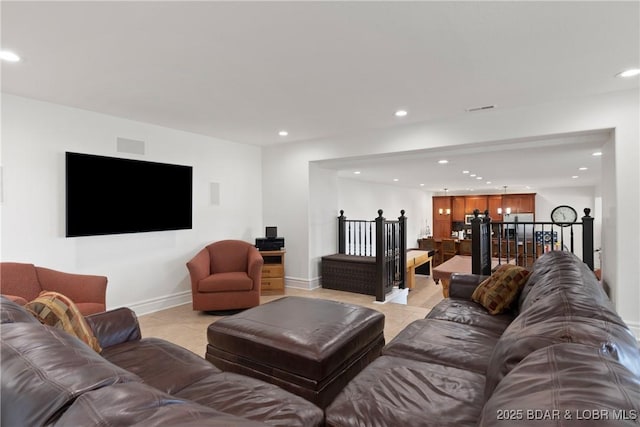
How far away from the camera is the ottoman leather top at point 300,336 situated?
1.94 m

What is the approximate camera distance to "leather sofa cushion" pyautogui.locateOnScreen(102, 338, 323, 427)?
1.34m

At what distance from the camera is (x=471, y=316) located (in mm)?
2467

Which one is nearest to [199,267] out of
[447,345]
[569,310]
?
[447,345]

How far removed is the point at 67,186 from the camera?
3.44m

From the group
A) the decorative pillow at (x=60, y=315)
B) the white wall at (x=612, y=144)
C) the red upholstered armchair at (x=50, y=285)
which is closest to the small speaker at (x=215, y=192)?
the white wall at (x=612, y=144)

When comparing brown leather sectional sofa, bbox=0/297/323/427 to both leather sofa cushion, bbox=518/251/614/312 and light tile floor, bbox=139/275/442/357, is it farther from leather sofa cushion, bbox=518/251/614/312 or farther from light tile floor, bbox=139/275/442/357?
light tile floor, bbox=139/275/442/357

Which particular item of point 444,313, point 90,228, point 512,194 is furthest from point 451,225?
point 90,228

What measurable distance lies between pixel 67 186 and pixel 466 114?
442 centimetres

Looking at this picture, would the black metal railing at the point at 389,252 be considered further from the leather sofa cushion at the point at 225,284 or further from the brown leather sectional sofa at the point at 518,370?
the brown leather sectional sofa at the point at 518,370

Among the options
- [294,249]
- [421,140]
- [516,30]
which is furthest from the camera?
[294,249]

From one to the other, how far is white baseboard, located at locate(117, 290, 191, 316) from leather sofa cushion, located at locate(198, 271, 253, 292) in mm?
747

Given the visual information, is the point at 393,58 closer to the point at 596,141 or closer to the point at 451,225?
the point at 596,141

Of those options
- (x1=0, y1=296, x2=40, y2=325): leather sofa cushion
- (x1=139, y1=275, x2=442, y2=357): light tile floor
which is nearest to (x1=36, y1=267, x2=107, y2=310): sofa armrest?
(x1=139, y1=275, x2=442, y2=357): light tile floor

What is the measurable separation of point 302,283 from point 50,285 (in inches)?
127
